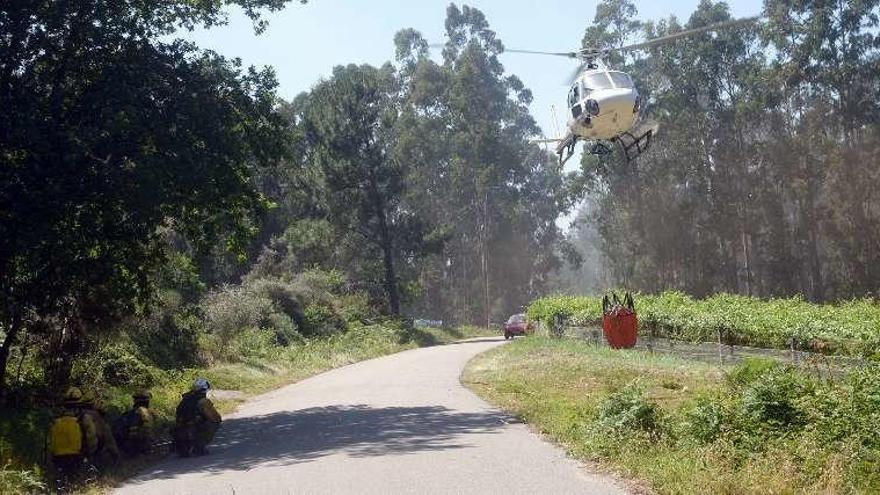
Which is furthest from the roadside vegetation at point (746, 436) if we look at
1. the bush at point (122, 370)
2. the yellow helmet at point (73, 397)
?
the bush at point (122, 370)

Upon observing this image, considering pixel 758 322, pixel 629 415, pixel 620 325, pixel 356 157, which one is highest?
pixel 356 157

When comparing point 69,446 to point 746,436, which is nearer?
point 746,436

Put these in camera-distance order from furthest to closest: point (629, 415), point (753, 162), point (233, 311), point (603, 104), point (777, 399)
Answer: point (753, 162) → point (233, 311) → point (603, 104) → point (629, 415) → point (777, 399)

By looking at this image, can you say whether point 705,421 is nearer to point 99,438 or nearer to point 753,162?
point 99,438

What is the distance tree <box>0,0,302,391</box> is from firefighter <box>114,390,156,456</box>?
3.32 metres

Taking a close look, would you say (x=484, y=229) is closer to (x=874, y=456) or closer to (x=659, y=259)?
(x=659, y=259)

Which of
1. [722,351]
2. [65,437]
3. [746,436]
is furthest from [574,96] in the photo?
[65,437]

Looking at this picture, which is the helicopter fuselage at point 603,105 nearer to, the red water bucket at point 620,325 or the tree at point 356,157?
the red water bucket at point 620,325

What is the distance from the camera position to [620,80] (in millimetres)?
20797

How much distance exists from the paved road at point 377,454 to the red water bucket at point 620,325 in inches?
404

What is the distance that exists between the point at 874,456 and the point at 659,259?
63253mm

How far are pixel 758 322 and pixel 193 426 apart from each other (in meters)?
18.3

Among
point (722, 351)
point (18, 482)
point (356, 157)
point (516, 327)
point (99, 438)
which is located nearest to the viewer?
point (18, 482)

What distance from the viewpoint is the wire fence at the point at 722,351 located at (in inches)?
746
